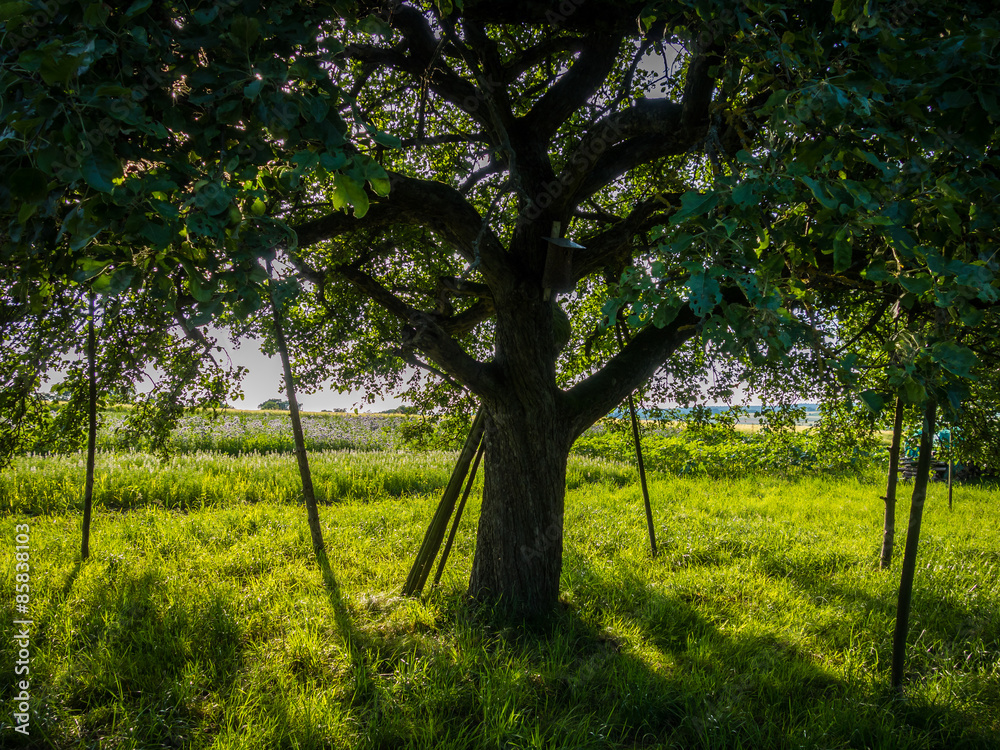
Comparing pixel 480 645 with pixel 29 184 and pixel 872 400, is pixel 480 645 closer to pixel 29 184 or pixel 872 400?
pixel 872 400

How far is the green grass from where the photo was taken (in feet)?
10.6

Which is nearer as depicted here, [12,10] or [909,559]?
[12,10]

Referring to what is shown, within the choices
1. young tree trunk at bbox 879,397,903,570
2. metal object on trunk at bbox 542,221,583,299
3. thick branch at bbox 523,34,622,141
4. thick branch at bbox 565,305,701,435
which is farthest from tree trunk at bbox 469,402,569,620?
young tree trunk at bbox 879,397,903,570

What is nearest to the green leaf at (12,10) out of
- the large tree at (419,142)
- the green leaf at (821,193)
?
the large tree at (419,142)

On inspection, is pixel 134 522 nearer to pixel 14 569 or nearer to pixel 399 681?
pixel 14 569

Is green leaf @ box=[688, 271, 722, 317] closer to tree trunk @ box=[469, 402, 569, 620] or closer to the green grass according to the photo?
the green grass

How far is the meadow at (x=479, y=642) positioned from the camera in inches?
127

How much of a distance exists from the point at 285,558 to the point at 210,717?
9.71 feet

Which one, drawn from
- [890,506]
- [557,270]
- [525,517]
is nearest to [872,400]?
[557,270]

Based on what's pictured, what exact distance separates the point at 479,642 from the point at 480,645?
0.05m

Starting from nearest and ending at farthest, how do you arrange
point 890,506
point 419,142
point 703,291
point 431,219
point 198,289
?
1. point 703,291
2. point 198,289
3. point 419,142
4. point 431,219
5. point 890,506

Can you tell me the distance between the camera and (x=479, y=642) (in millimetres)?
4109

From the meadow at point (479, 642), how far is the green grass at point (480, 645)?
2 cm

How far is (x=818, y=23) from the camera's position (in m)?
2.23
